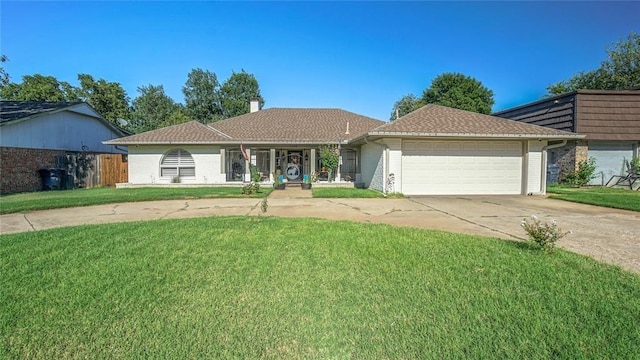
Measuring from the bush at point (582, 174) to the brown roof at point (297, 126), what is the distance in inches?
397

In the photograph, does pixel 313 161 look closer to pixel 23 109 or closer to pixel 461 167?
pixel 461 167

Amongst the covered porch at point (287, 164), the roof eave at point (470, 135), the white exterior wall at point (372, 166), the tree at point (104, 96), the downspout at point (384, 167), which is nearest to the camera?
the roof eave at point (470, 135)

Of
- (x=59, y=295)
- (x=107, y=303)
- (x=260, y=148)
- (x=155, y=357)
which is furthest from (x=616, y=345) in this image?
(x=260, y=148)

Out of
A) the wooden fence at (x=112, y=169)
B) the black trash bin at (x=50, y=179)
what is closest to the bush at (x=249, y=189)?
the wooden fence at (x=112, y=169)

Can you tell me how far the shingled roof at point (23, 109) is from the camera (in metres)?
14.7

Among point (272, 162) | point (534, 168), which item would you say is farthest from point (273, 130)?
point (534, 168)

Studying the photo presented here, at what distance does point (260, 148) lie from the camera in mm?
16641

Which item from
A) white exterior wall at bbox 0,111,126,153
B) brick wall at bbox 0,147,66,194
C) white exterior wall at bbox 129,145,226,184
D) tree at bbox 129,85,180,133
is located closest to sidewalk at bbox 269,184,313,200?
white exterior wall at bbox 129,145,226,184

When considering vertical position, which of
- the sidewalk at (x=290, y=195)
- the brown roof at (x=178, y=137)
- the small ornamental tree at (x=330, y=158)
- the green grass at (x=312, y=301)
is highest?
the brown roof at (x=178, y=137)

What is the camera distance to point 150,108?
40656 millimetres

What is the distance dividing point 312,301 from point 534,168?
1320cm

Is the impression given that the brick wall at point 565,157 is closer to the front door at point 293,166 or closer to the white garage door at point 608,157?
the white garage door at point 608,157

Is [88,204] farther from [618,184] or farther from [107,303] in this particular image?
[618,184]

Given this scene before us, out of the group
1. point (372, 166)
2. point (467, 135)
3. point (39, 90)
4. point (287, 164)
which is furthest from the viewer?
point (39, 90)
